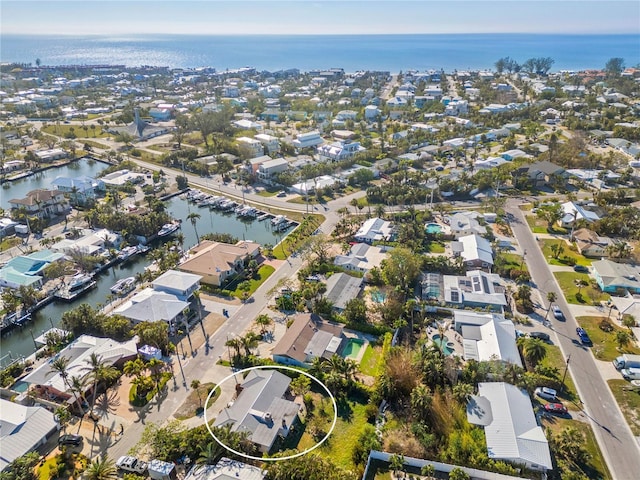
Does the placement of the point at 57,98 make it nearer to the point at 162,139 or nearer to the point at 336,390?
the point at 162,139

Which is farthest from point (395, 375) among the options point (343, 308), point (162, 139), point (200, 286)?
point (162, 139)

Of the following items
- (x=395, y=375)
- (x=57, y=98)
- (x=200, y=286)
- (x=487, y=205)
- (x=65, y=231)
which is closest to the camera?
(x=395, y=375)

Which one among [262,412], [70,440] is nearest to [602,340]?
[262,412]

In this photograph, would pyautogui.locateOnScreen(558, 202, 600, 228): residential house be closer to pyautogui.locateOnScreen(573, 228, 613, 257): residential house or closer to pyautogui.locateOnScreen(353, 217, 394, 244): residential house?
pyautogui.locateOnScreen(573, 228, 613, 257): residential house

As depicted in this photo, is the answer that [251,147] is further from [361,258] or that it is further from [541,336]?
[541,336]

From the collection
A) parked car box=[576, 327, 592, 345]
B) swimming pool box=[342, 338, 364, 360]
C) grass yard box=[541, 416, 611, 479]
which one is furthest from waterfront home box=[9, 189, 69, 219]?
parked car box=[576, 327, 592, 345]
